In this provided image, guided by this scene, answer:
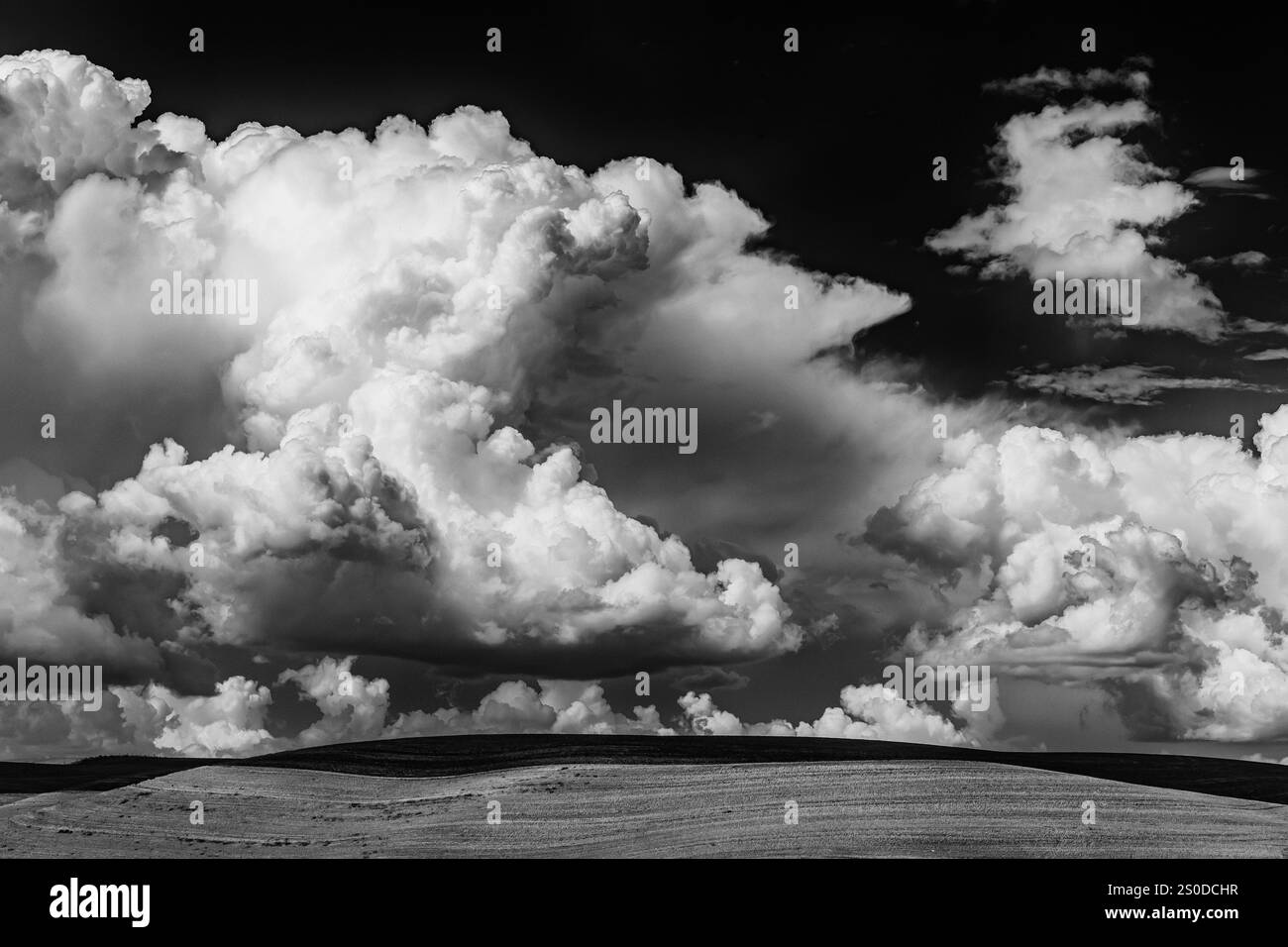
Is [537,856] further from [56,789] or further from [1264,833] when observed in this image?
[1264,833]

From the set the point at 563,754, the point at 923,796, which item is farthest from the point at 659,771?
the point at 923,796

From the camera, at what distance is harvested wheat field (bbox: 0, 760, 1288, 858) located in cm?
5441

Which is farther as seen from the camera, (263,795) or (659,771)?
(659,771)

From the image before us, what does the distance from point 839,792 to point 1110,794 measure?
51.4 ft

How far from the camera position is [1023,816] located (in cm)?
5762

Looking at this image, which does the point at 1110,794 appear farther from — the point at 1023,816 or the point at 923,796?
the point at 923,796

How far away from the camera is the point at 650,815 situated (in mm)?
59125

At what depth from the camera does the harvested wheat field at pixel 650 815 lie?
54.4 m
